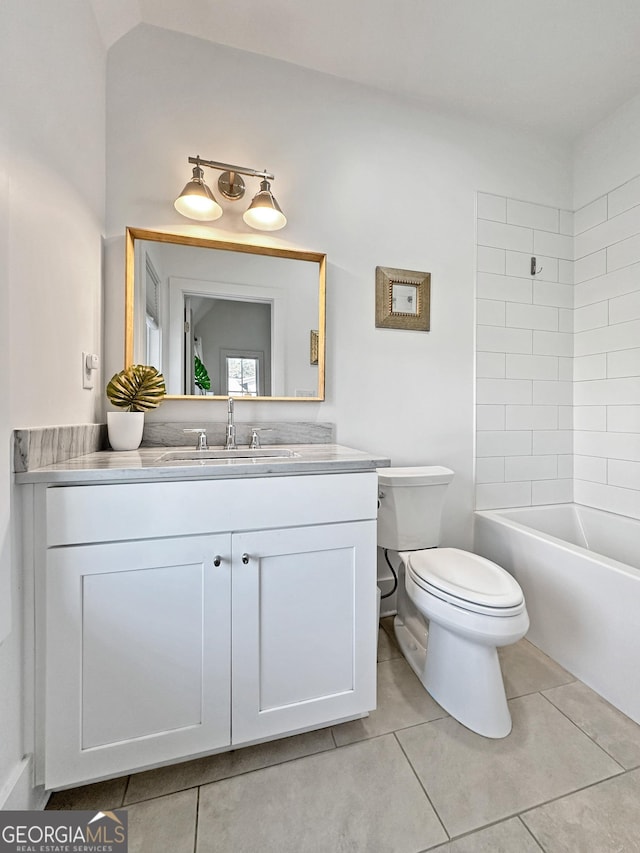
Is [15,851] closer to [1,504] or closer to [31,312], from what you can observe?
[1,504]

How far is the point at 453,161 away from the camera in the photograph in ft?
6.46

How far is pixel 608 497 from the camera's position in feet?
6.77

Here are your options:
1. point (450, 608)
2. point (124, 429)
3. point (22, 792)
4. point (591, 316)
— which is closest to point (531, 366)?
point (591, 316)

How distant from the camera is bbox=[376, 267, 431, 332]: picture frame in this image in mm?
1849

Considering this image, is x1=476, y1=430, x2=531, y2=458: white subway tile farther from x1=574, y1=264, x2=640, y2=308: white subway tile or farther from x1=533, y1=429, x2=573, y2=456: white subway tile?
x1=574, y1=264, x2=640, y2=308: white subway tile

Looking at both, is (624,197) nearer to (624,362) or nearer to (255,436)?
(624,362)

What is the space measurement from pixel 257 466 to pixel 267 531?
Answer: 19 cm

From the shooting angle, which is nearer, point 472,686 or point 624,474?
point 472,686

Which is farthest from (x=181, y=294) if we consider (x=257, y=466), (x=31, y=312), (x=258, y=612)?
(x=258, y=612)

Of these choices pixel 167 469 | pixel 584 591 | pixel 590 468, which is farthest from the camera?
pixel 590 468

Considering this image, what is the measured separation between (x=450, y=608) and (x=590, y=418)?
1.61 m

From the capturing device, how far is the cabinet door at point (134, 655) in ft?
3.03

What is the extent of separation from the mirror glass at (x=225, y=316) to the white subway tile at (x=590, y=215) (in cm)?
164

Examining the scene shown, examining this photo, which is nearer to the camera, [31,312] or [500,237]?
[31,312]
